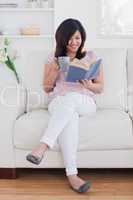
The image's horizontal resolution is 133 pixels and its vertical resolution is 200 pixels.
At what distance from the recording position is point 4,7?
5078 mm

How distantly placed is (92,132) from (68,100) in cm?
24

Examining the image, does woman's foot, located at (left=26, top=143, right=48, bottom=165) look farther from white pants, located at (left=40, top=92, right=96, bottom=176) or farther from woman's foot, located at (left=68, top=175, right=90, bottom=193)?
woman's foot, located at (left=68, top=175, right=90, bottom=193)

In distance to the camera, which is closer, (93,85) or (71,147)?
(71,147)

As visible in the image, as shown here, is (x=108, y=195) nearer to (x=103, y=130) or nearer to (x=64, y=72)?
(x=103, y=130)

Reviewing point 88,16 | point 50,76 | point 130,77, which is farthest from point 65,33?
point 88,16

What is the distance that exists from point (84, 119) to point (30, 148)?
1.19ft

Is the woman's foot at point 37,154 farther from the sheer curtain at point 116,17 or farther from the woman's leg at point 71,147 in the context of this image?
the sheer curtain at point 116,17

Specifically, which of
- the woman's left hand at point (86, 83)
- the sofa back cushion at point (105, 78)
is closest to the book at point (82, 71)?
the woman's left hand at point (86, 83)

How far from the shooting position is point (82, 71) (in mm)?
2564

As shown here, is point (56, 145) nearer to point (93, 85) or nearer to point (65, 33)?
point (93, 85)

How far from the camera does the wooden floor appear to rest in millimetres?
2328

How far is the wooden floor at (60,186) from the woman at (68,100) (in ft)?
0.29

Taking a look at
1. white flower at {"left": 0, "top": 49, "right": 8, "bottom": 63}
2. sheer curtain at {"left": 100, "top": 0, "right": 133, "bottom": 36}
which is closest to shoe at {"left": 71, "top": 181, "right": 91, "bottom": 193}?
white flower at {"left": 0, "top": 49, "right": 8, "bottom": 63}

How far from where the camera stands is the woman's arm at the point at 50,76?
274 centimetres
